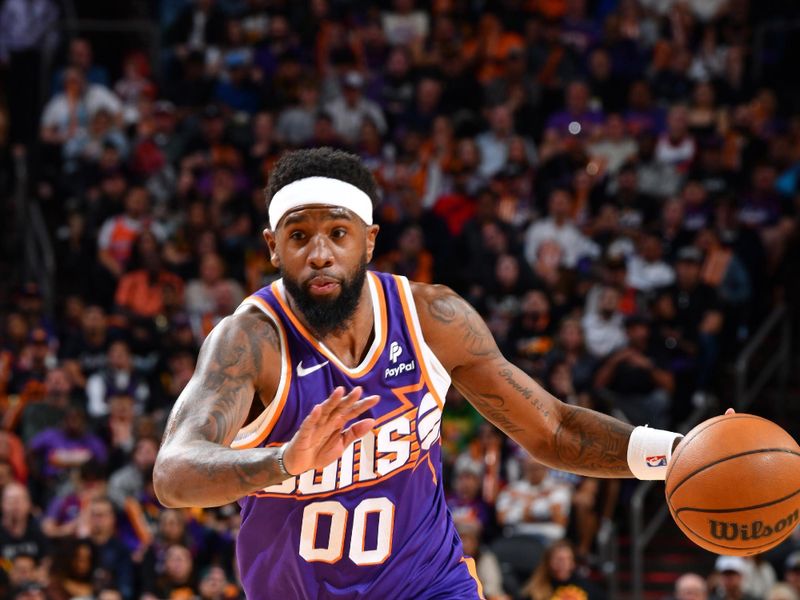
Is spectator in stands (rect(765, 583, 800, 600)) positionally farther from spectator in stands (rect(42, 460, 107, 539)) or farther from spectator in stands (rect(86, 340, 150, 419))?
spectator in stands (rect(86, 340, 150, 419))

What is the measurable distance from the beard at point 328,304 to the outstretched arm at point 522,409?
355 mm

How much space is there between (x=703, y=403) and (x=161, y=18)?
922 centimetres

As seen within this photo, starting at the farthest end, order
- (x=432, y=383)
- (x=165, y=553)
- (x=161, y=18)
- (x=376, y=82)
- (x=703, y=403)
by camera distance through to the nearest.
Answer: (x=161, y=18)
(x=376, y=82)
(x=703, y=403)
(x=165, y=553)
(x=432, y=383)

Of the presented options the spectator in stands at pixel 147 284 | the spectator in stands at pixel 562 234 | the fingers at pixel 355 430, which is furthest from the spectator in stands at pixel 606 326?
the fingers at pixel 355 430

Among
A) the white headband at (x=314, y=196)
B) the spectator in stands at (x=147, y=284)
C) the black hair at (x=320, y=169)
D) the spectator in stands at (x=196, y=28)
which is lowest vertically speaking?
the white headband at (x=314, y=196)

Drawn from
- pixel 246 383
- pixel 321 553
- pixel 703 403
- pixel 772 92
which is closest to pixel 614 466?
pixel 321 553

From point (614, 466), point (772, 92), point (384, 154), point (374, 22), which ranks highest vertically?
point (374, 22)

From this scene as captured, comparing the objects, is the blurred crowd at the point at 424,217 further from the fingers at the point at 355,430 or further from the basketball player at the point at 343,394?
the fingers at the point at 355,430

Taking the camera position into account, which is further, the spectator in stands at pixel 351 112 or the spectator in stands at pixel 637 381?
the spectator in stands at pixel 351 112

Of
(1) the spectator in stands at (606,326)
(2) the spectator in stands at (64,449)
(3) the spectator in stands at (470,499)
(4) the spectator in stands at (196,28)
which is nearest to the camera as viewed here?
(3) the spectator in stands at (470,499)

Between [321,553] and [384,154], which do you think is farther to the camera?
[384,154]

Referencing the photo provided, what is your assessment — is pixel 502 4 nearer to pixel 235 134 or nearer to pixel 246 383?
pixel 235 134

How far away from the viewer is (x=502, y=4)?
55.5 ft

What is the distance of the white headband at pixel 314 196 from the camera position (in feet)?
15.9
